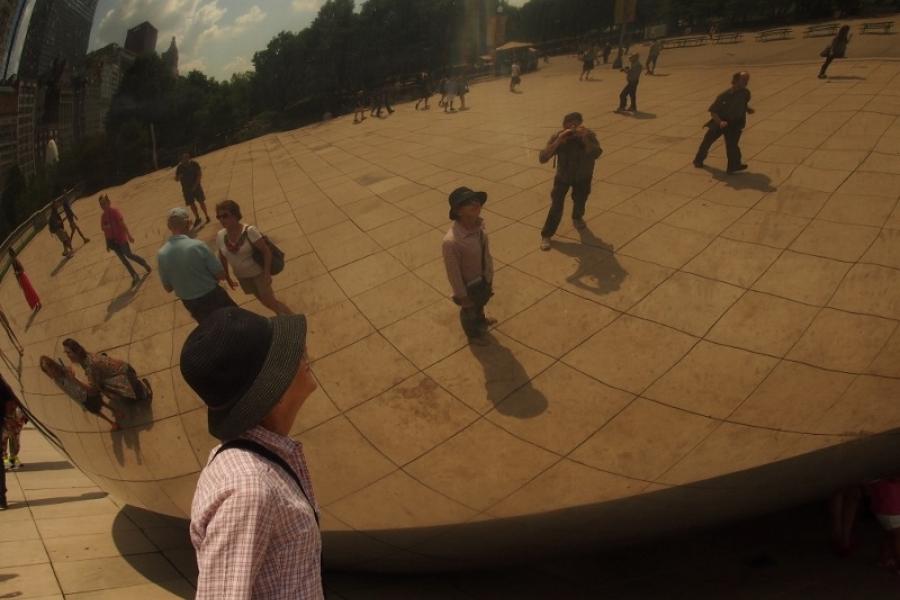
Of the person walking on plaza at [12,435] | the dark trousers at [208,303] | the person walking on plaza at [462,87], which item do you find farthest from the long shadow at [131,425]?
the person walking on plaza at [12,435]

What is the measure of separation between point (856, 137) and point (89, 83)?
261cm

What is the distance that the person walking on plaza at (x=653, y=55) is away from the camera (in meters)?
1.87

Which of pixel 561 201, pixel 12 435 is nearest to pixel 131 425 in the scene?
pixel 561 201

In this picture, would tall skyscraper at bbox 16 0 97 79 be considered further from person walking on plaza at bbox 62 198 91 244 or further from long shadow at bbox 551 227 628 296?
long shadow at bbox 551 227 628 296

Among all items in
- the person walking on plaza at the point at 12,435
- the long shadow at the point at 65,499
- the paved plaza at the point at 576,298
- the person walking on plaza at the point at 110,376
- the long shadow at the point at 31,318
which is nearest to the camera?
the paved plaza at the point at 576,298

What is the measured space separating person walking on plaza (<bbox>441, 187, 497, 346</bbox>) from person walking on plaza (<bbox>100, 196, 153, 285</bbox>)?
1.12 m

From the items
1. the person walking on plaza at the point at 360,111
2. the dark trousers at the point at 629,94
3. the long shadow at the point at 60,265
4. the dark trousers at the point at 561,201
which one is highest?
the person walking on plaza at the point at 360,111

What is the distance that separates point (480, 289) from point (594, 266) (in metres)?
0.38

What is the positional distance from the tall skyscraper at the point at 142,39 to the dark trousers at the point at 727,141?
1.92 m

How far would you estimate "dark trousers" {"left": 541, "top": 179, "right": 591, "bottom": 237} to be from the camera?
1800 millimetres

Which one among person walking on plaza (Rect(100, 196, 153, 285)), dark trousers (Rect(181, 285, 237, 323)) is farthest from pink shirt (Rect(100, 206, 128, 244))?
dark trousers (Rect(181, 285, 237, 323))

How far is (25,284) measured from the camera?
88.5 inches

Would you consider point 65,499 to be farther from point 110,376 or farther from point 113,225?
point 113,225

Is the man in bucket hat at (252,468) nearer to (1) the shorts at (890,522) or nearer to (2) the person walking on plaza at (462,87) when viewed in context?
(2) the person walking on plaza at (462,87)
